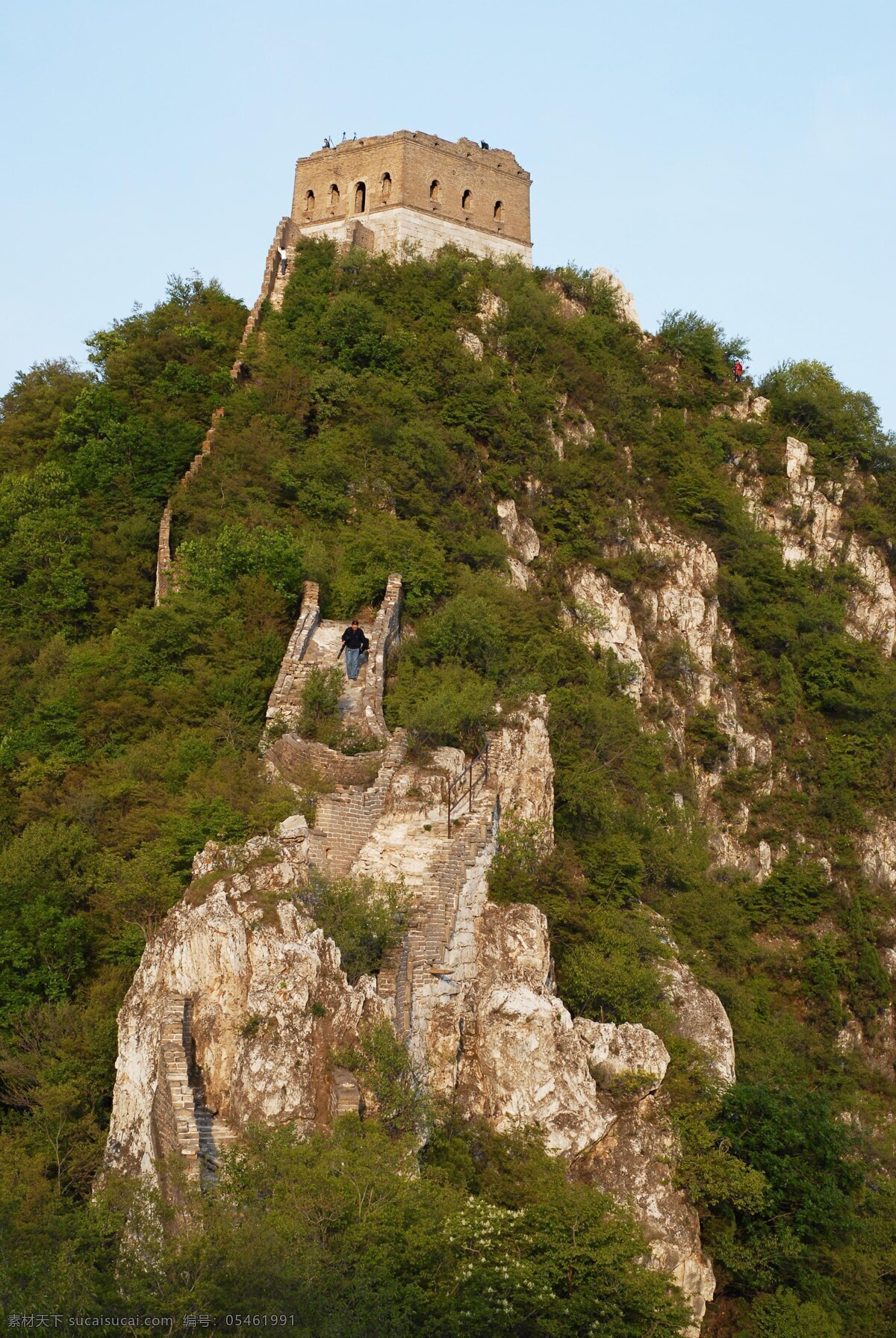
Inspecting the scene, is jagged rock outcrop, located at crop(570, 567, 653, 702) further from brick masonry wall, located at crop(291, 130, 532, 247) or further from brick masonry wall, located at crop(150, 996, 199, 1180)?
brick masonry wall, located at crop(150, 996, 199, 1180)

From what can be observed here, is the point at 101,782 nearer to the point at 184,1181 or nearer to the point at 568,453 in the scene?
the point at 184,1181

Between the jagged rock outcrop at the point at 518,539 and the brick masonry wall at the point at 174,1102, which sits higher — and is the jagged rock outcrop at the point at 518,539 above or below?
above

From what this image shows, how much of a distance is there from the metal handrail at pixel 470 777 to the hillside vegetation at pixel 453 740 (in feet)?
2.75

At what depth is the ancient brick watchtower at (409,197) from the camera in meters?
53.5

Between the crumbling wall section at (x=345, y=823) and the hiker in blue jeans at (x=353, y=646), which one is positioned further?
the hiker in blue jeans at (x=353, y=646)

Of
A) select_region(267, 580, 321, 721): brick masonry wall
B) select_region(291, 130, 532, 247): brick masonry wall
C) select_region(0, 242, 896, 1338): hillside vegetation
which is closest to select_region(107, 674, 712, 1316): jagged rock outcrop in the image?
select_region(0, 242, 896, 1338): hillside vegetation

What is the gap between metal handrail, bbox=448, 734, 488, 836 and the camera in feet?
106

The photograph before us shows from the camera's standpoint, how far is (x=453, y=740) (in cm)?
3412

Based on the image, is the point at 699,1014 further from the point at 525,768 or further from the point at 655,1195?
the point at 655,1195

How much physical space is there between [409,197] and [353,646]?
2220 centimetres

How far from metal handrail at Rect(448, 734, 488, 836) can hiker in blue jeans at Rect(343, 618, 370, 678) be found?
303 cm

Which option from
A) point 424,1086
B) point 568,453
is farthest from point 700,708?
point 424,1086

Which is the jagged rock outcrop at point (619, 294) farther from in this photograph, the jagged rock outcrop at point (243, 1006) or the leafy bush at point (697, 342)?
the jagged rock outcrop at point (243, 1006)

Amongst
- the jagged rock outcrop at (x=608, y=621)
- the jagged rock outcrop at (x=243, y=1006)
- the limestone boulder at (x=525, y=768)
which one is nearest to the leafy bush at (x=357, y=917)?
the jagged rock outcrop at (x=243, y=1006)
